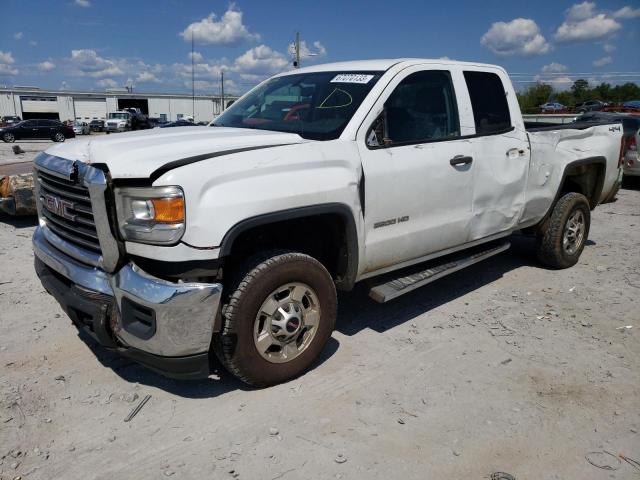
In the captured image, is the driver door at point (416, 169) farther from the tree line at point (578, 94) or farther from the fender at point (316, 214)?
the tree line at point (578, 94)

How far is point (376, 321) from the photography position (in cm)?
423

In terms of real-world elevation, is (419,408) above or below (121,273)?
below

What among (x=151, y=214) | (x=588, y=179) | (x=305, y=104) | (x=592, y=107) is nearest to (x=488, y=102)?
(x=305, y=104)

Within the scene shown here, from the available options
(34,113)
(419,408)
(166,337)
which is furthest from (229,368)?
(34,113)

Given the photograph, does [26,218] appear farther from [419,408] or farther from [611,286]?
[611,286]

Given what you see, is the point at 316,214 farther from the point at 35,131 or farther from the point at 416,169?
the point at 35,131

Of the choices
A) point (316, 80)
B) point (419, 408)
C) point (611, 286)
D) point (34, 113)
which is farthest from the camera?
point (34, 113)

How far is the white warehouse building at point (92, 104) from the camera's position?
68562 millimetres

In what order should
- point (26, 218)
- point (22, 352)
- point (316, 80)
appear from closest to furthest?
point (22, 352) < point (316, 80) < point (26, 218)

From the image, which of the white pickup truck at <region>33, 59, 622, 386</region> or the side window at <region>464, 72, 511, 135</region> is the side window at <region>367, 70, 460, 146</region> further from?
the side window at <region>464, 72, 511, 135</region>

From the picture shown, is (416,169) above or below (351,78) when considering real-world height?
below

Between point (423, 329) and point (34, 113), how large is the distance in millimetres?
79457

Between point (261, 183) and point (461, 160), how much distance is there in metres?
1.84

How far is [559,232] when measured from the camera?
17.5ft
